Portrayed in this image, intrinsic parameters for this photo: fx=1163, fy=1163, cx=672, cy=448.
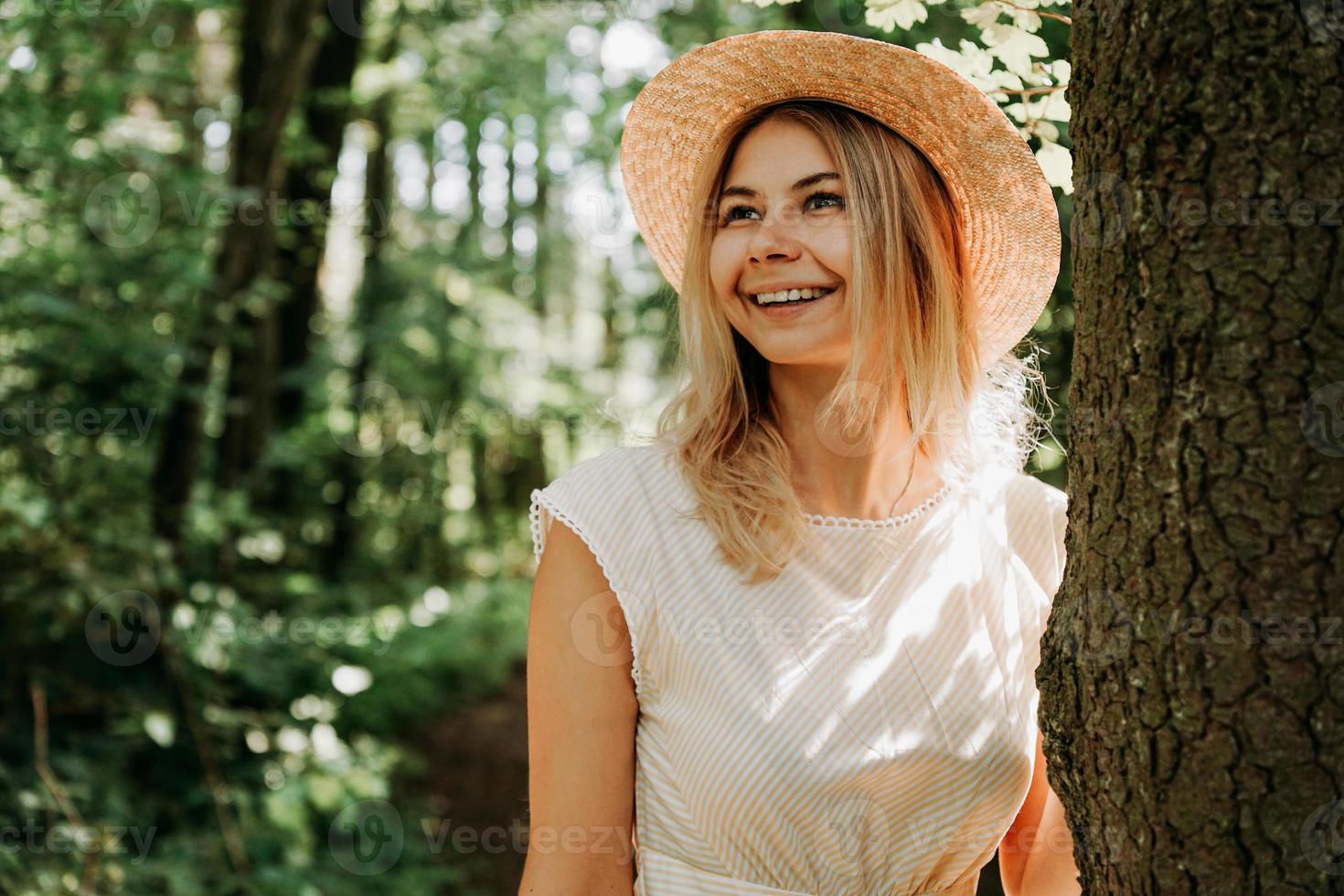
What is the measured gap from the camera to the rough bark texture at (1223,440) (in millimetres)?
1104

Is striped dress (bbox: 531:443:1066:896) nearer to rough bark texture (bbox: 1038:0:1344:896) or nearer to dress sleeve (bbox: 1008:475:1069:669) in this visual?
dress sleeve (bbox: 1008:475:1069:669)

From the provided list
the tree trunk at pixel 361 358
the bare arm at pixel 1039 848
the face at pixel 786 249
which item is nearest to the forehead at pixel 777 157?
the face at pixel 786 249

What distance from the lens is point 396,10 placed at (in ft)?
30.0

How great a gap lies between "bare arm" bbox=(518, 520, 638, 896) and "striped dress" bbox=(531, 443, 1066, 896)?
0.05m

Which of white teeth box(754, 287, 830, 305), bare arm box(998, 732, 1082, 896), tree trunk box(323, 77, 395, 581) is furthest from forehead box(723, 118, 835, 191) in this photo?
tree trunk box(323, 77, 395, 581)

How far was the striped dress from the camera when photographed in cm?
190

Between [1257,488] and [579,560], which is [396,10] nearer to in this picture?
[579,560]

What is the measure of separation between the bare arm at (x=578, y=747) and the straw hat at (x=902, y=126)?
3.04 feet

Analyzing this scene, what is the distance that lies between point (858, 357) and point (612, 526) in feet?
1.73

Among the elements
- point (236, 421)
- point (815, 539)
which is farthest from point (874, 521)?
point (236, 421)

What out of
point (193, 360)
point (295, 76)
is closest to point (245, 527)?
point (193, 360)

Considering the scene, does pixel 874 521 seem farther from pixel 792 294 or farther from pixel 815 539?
pixel 792 294

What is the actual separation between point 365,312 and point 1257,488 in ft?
31.2


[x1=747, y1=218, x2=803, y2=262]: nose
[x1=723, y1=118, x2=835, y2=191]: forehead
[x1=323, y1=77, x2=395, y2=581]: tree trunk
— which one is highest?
[x1=723, y1=118, x2=835, y2=191]: forehead
